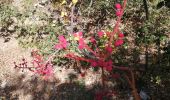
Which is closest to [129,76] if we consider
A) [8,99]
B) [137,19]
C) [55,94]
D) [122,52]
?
[122,52]

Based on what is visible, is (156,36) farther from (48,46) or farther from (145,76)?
(48,46)

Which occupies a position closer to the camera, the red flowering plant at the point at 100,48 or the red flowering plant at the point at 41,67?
the red flowering plant at the point at 100,48

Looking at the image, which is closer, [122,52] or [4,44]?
[122,52]

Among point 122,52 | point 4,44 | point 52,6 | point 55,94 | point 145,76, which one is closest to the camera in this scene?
point 145,76

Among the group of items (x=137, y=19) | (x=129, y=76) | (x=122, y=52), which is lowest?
(x=129, y=76)

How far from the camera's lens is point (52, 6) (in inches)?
365

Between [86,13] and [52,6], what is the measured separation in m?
1.21

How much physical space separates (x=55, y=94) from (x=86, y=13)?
315 cm

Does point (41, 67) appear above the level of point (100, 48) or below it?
below

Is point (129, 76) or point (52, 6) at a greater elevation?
point (52, 6)

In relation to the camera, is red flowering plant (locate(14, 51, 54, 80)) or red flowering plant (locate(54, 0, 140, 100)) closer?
red flowering plant (locate(54, 0, 140, 100))

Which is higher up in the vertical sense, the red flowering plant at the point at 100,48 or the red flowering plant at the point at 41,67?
the red flowering plant at the point at 100,48

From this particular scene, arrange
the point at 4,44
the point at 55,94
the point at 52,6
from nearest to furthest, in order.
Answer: the point at 55,94 < the point at 52,6 < the point at 4,44

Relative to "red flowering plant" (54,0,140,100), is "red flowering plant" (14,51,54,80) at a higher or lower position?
lower
